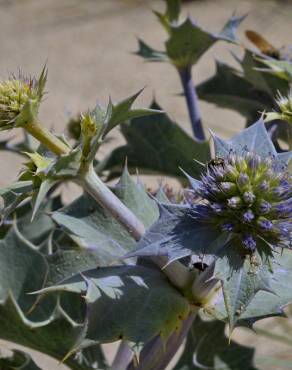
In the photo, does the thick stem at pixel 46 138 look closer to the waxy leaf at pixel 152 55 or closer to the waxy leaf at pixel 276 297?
the waxy leaf at pixel 276 297

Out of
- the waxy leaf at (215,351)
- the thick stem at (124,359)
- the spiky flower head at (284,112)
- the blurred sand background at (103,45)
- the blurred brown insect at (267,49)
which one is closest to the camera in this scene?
the spiky flower head at (284,112)

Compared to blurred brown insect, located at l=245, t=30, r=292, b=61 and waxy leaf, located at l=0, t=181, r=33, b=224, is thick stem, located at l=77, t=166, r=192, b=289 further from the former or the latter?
blurred brown insect, located at l=245, t=30, r=292, b=61

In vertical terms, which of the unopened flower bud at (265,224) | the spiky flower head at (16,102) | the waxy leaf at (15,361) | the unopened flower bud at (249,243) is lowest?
the waxy leaf at (15,361)


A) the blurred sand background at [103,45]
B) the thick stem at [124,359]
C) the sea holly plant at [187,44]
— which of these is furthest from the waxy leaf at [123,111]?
the blurred sand background at [103,45]

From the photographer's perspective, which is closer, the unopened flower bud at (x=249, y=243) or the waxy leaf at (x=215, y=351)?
the unopened flower bud at (x=249, y=243)

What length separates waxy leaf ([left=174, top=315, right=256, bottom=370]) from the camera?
116 centimetres

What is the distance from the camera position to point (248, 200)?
2.44 feet

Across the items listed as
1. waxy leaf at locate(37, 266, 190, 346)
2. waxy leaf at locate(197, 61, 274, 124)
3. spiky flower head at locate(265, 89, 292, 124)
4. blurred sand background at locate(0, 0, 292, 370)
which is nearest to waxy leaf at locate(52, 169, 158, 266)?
waxy leaf at locate(37, 266, 190, 346)

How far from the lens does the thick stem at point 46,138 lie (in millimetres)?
755

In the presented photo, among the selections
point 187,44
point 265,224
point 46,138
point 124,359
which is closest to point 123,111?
point 46,138

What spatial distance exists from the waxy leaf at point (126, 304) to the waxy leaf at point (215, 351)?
338 mm

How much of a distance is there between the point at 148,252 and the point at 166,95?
10.3 feet

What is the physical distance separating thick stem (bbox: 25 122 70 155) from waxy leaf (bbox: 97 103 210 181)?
407 mm

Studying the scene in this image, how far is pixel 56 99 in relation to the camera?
3848 millimetres
